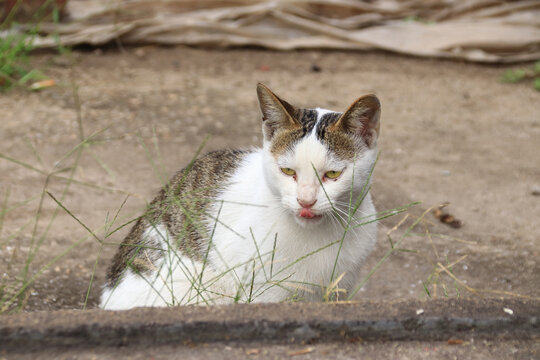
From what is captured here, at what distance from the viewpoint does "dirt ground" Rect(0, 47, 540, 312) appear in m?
3.37

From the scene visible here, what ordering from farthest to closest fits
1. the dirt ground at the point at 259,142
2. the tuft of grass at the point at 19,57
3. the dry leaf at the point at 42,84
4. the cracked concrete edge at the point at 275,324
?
the dry leaf at the point at 42,84
the tuft of grass at the point at 19,57
the dirt ground at the point at 259,142
the cracked concrete edge at the point at 275,324

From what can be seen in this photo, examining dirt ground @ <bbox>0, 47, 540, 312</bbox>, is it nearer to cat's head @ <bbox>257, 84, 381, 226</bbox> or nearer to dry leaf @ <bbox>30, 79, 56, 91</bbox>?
dry leaf @ <bbox>30, 79, 56, 91</bbox>

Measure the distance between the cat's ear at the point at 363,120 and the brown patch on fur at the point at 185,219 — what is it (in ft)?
1.96

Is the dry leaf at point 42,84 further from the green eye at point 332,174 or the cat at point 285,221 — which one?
the green eye at point 332,174

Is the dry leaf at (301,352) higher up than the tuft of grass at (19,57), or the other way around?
the tuft of grass at (19,57)

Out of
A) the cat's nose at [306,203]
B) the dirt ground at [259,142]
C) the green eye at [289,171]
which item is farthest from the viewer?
the dirt ground at [259,142]

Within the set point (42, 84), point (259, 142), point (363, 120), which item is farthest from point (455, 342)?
point (42, 84)

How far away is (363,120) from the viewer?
7.98 ft

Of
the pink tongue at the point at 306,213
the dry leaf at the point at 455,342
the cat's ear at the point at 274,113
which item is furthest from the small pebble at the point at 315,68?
the dry leaf at the point at 455,342

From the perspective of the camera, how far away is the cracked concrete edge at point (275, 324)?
1892mm

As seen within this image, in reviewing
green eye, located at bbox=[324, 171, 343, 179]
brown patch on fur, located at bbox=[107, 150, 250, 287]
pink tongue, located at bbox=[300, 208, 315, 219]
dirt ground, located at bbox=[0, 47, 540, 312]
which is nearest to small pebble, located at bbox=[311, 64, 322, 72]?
dirt ground, located at bbox=[0, 47, 540, 312]

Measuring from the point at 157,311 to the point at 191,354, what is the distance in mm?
174

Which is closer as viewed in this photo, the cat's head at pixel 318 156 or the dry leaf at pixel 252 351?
the dry leaf at pixel 252 351

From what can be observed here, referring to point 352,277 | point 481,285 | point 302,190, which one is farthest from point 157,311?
point 481,285
